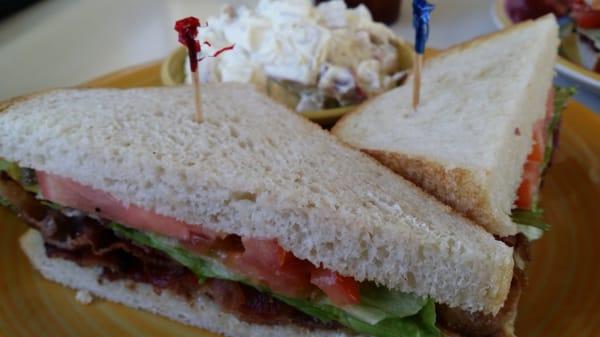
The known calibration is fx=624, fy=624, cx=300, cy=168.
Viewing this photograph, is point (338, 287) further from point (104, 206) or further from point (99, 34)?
point (99, 34)

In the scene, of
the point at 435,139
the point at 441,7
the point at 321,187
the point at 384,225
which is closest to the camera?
the point at 384,225

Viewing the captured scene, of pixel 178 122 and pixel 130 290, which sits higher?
pixel 178 122

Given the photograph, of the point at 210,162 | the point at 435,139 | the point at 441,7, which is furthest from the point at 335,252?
the point at 441,7

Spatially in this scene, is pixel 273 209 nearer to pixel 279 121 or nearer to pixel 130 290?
pixel 279 121

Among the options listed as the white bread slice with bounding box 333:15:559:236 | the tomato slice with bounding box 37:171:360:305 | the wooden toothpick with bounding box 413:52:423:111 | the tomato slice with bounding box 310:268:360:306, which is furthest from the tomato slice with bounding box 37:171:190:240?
the wooden toothpick with bounding box 413:52:423:111

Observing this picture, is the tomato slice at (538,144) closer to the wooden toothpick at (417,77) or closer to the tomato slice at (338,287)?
the wooden toothpick at (417,77)

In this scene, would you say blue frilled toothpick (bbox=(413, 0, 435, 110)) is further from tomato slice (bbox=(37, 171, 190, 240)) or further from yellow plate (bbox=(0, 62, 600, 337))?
tomato slice (bbox=(37, 171, 190, 240))

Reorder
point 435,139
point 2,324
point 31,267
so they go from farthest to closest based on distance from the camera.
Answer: point 31,267 < point 435,139 < point 2,324
